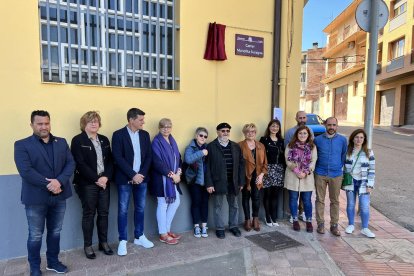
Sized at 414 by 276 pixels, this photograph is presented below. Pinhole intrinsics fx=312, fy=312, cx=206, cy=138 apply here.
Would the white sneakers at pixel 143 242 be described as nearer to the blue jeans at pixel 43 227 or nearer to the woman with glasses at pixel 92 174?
the woman with glasses at pixel 92 174

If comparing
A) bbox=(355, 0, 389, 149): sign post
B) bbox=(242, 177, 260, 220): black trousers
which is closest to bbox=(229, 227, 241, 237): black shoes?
bbox=(242, 177, 260, 220): black trousers

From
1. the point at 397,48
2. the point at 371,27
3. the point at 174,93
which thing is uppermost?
the point at 397,48

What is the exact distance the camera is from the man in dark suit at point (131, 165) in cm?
382

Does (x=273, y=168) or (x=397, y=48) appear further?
(x=397, y=48)

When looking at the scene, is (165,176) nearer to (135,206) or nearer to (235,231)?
(135,206)

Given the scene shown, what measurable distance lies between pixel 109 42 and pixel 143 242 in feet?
8.79

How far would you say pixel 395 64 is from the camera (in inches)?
936

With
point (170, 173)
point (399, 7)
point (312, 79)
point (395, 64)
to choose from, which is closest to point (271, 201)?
point (170, 173)

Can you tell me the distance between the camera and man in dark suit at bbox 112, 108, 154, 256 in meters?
3.82

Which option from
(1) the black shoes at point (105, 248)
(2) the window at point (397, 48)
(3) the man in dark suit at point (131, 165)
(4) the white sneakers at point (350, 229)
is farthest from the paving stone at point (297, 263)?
(2) the window at point (397, 48)

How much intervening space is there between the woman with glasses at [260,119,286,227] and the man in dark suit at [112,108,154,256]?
1874 mm

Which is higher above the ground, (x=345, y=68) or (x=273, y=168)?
(x=345, y=68)

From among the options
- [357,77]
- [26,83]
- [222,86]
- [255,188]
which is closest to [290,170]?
[255,188]

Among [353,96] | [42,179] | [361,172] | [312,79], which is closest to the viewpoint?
[42,179]
